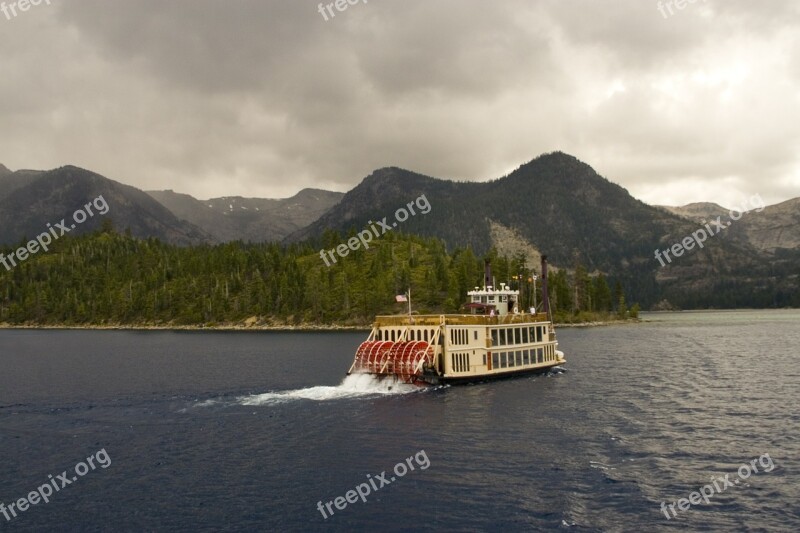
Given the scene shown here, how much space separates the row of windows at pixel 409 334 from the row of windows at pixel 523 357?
33.5ft

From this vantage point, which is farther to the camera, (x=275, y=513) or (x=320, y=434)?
(x=320, y=434)

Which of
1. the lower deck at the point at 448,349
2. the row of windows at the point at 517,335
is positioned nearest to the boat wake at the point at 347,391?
A: the lower deck at the point at 448,349

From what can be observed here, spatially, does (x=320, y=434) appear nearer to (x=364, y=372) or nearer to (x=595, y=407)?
(x=364, y=372)

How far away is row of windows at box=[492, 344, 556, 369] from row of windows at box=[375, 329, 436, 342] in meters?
10.2

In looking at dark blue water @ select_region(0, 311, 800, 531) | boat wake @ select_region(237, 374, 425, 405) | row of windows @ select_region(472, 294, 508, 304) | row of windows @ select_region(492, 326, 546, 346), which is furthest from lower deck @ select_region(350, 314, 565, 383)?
row of windows @ select_region(472, 294, 508, 304)

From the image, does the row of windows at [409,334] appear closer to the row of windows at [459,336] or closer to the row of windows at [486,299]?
the row of windows at [459,336]

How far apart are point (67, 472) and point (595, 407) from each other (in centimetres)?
4397

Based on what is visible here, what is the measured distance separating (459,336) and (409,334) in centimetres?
569

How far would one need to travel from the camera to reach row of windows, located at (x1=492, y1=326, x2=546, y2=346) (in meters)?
73.6

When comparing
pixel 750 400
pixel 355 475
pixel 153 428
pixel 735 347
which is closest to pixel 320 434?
pixel 355 475

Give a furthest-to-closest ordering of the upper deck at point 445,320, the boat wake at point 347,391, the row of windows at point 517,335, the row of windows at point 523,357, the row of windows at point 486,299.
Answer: the row of windows at point 486,299 < the row of windows at point 517,335 < the row of windows at point 523,357 < the upper deck at point 445,320 < the boat wake at point 347,391

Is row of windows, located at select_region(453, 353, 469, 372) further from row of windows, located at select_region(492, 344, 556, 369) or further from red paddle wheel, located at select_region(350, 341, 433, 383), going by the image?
row of windows, located at select_region(492, 344, 556, 369)

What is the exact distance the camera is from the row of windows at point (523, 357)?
241ft

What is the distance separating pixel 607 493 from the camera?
33.8 meters
